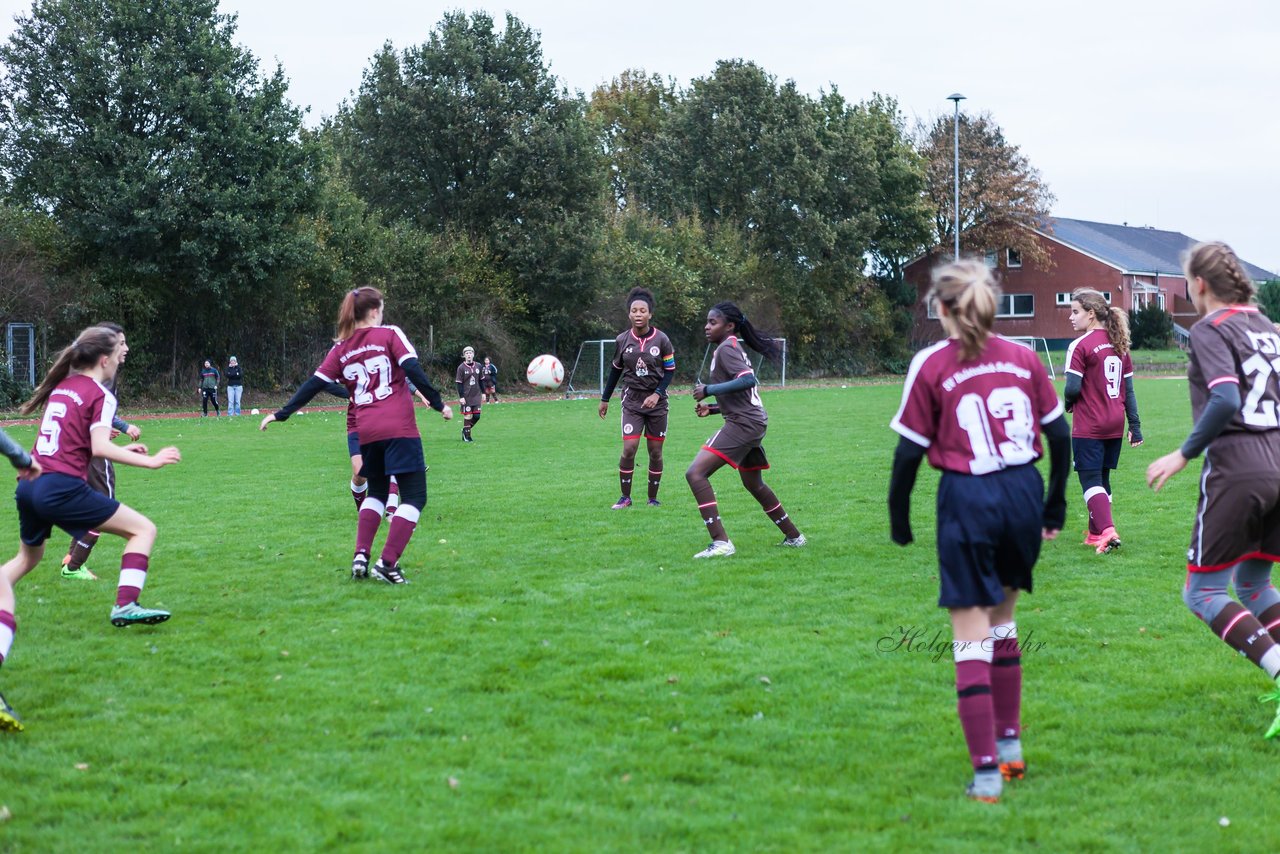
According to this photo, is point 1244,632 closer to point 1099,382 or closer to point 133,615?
point 1099,382

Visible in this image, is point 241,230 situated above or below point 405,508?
above

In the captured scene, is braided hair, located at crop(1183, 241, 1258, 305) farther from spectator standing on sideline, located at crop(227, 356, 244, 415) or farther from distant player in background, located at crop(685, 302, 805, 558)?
spectator standing on sideline, located at crop(227, 356, 244, 415)

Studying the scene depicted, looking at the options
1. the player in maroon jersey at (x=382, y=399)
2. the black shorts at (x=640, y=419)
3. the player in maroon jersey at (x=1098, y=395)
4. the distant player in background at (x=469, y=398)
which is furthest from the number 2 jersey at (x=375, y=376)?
the distant player in background at (x=469, y=398)

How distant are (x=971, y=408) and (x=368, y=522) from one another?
5.19m

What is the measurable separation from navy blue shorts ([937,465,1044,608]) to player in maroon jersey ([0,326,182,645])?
3.97 meters

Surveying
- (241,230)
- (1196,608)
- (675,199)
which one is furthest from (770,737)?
(675,199)

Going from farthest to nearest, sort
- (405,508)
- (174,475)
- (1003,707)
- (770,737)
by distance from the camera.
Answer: (174,475)
(405,508)
(770,737)
(1003,707)

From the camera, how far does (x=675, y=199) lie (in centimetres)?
5297

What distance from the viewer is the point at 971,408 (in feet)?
13.8

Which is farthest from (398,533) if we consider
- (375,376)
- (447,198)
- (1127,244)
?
(1127,244)

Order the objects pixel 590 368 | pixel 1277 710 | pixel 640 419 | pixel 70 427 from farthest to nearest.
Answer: pixel 590 368
pixel 640 419
pixel 70 427
pixel 1277 710

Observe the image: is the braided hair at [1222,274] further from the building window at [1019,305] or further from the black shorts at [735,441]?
the building window at [1019,305]

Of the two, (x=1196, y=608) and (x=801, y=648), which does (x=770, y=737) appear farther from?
(x=1196, y=608)

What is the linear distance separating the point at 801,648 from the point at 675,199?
157ft
